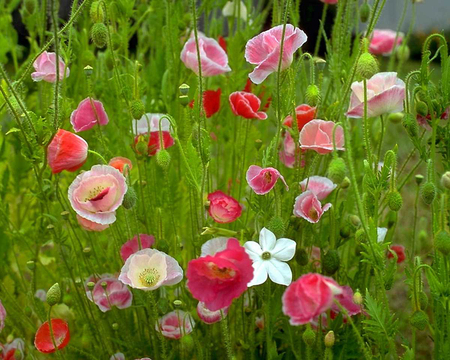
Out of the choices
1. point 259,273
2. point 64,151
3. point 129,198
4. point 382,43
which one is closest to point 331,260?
point 259,273

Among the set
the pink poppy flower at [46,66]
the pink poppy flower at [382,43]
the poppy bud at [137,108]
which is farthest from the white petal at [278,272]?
the pink poppy flower at [382,43]

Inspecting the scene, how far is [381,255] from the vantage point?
2.88 feet

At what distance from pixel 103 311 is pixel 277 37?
521 millimetres

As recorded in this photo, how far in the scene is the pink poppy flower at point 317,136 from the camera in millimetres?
986

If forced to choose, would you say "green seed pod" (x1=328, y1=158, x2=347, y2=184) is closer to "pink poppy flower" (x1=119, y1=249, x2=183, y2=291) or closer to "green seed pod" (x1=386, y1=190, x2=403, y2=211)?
"green seed pod" (x1=386, y1=190, x2=403, y2=211)

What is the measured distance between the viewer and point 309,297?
2.08 ft

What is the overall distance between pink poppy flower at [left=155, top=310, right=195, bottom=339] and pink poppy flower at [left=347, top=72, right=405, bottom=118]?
411 mm

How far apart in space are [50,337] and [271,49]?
565 mm

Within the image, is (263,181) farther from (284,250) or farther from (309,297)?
(309,297)

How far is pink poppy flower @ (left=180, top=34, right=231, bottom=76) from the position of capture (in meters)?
1.19

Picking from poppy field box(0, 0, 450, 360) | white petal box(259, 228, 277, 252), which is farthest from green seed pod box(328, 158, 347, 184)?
white petal box(259, 228, 277, 252)

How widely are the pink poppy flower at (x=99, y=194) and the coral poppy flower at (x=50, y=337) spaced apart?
24 cm

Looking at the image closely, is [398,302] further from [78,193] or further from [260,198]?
[78,193]

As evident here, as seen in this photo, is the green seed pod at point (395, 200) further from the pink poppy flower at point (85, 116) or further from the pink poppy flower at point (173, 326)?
Result: the pink poppy flower at point (85, 116)
